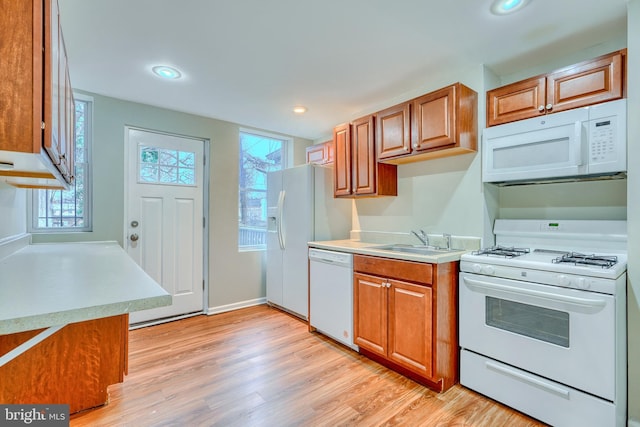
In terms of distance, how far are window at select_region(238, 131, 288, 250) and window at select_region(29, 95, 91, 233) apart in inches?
61.0

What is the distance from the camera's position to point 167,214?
3.37 meters

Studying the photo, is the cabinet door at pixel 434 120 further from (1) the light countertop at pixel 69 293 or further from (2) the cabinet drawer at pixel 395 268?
(1) the light countertop at pixel 69 293

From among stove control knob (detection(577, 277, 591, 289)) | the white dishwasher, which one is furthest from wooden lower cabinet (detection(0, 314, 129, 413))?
stove control knob (detection(577, 277, 591, 289))

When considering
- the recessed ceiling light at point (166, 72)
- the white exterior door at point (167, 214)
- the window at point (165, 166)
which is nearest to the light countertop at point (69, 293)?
the recessed ceiling light at point (166, 72)

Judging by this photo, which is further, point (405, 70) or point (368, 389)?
point (405, 70)

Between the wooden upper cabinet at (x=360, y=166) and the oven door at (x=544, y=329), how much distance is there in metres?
1.16

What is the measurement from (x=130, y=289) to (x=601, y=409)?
2195mm

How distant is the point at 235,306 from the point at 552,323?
10.3ft

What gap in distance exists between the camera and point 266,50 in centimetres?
214

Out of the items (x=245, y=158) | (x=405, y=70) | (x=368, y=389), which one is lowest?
(x=368, y=389)

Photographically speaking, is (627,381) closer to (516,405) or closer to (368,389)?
(516,405)

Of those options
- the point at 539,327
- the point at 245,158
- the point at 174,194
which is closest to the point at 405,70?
the point at 539,327

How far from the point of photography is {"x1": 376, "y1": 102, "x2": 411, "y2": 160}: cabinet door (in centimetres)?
256

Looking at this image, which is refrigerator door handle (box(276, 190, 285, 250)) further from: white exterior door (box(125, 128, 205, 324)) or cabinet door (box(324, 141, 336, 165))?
white exterior door (box(125, 128, 205, 324))
